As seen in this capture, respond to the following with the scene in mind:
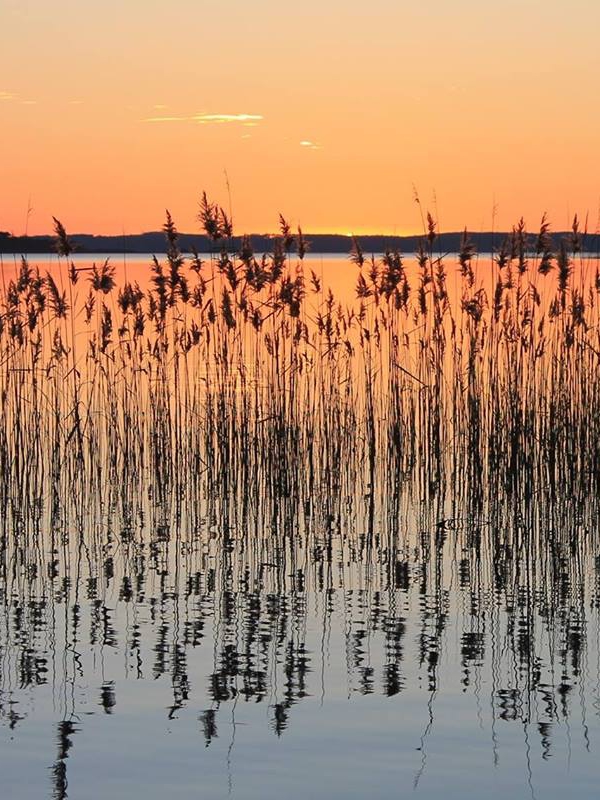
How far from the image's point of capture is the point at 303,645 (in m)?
6.71

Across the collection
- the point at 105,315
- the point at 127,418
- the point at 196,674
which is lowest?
Answer: the point at 196,674

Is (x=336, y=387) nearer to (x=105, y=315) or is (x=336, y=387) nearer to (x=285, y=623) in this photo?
(x=105, y=315)

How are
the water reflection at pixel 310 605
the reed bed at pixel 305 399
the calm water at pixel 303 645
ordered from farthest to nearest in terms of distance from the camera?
1. the reed bed at pixel 305 399
2. the water reflection at pixel 310 605
3. the calm water at pixel 303 645

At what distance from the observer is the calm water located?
5176mm

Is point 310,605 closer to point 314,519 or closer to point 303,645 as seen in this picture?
point 303,645

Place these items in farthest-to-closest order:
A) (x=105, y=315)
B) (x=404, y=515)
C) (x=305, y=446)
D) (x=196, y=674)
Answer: (x=105, y=315), (x=305, y=446), (x=404, y=515), (x=196, y=674)

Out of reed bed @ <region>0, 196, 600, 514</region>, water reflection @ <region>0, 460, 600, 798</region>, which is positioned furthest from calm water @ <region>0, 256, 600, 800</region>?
reed bed @ <region>0, 196, 600, 514</region>

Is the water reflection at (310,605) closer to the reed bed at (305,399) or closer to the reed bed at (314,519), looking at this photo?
the reed bed at (314,519)

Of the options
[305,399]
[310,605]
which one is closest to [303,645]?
[310,605]

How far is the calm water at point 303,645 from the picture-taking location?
5.18 m

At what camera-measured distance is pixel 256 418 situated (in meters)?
10.6

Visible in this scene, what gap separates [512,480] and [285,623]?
11.3ft

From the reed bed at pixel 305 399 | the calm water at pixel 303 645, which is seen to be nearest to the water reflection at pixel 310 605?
the calm water at pixel 303 645

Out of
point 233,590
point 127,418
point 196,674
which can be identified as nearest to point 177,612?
point 233,590
